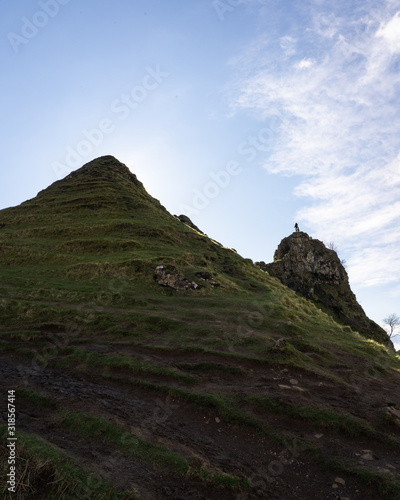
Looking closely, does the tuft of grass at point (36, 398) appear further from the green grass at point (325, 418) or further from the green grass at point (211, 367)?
the green grass at point (325, 418)

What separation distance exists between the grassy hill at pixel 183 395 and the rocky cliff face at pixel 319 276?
2414 inches

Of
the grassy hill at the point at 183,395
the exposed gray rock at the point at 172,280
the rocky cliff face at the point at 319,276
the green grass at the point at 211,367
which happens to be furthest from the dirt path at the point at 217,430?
the rocky cliff face at the point at 319,276

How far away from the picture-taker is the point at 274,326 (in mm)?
29766

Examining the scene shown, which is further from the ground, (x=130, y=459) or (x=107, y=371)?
(x=107, y=371)

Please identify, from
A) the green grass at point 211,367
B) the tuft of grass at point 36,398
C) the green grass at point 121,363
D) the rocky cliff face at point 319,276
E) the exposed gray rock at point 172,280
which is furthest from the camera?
the rocky cliff face at point 319,276

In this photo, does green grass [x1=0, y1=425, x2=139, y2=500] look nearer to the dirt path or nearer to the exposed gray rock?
the dirt path

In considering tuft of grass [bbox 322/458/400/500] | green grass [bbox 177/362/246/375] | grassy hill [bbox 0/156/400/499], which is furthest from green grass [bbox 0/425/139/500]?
green grass [bbox 177/362/246/375]

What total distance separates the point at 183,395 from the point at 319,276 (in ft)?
315

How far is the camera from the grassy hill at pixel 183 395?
10953 mm

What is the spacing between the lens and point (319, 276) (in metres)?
103

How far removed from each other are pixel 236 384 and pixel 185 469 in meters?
7.81

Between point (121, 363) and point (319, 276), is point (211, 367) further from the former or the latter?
point (319, 276)

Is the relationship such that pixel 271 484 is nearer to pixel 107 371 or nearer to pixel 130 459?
pixel 130 459

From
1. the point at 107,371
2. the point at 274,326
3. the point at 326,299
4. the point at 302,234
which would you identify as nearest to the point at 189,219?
the point at 302,234
